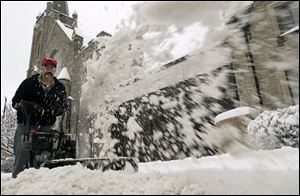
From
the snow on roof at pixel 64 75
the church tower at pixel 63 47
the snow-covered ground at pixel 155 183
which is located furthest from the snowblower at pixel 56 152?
the snow on roof at pixel 64 75

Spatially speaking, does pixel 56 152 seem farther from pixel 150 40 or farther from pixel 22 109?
pixel 150 40

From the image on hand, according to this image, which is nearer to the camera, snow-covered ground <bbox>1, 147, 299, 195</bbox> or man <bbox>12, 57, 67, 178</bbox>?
snow-covered ground <bbox>1, 147, 299, 195</bbox>

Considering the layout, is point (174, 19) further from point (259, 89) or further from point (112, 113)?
point (112, 113)

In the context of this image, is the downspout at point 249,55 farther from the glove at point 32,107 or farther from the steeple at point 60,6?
the steeple at point 60,6

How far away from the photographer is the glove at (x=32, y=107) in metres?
3.13

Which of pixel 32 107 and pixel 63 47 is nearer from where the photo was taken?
pixel 32 107

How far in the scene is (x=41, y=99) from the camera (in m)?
3.44

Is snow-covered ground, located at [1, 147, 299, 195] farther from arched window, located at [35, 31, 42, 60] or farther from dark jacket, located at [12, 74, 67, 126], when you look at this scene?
arched window, located at [35, 31, 42, 60]

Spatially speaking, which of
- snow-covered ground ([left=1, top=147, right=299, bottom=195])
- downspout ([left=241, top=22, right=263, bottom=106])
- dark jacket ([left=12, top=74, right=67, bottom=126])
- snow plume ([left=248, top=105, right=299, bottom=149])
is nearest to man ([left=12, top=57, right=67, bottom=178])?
dark jacket ([left=12, top=74, right=67, bottom=126])

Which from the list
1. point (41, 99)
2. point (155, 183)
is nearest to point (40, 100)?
point (41, 99)

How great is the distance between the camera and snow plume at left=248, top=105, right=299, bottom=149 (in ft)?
→ 15.6

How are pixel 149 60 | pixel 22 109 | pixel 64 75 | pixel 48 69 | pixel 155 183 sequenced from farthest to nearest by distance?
pixel 64 75
pixel 149 60
pixel 48 69
pixel 22 109
pixel 155 183

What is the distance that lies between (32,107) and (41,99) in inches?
10.2

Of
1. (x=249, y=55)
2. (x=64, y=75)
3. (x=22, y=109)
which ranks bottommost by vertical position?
(x=22, y=109)
